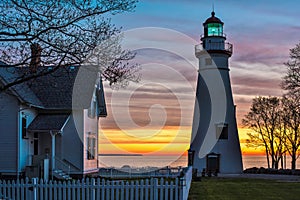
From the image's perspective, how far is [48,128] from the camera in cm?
2705

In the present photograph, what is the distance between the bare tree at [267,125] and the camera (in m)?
50.3

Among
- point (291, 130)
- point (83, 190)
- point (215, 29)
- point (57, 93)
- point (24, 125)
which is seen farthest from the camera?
point (291, 130)

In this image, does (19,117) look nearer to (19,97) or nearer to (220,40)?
(19,97)

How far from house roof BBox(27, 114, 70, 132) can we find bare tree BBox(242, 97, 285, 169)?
26984 millimetres

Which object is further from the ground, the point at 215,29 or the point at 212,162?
the point at 215,29

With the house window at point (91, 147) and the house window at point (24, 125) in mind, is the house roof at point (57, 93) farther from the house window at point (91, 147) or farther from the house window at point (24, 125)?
the house window at point (91, 147)

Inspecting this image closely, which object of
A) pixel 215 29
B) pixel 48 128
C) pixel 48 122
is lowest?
pixel 48 128

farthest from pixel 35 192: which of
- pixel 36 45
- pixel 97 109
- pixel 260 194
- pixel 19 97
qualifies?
A: pixel 97 109

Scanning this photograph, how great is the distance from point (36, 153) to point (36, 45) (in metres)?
14.8

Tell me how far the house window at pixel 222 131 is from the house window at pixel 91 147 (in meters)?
13.8

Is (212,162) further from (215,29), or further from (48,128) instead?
(48,128)

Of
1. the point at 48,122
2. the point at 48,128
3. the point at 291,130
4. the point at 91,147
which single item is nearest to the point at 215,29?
the point at 291,130

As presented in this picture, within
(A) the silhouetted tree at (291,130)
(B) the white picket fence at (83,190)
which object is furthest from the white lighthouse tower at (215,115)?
(B) the white picket fence at (83,190)

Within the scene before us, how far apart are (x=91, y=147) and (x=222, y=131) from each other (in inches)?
597
